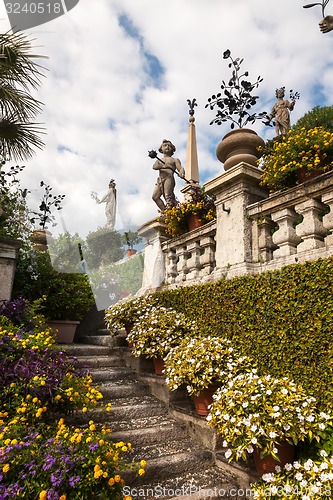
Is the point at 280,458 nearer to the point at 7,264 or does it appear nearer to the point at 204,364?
the point at 204,364

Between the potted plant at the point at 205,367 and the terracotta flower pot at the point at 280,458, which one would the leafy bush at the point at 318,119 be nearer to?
the potted plant at the point at 205,367

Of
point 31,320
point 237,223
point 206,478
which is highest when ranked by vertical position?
point 237,223

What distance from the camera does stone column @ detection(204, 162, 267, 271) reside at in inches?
178

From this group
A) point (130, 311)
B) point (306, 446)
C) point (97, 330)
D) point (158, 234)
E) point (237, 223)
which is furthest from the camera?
point (97, 330)

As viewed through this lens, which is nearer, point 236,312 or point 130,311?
point 236,312

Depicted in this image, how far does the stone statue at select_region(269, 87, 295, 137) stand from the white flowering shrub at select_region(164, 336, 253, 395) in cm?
633

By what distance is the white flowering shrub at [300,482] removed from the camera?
2.31 m

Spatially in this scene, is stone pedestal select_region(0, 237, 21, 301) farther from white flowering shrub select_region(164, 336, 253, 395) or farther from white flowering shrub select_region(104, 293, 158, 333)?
white flowering shrub select_region(164, 336, 253, 395)

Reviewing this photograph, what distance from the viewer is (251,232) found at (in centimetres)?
453

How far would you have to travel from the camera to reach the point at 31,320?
4672mm

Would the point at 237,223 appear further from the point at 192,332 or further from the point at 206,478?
the point at 206,478

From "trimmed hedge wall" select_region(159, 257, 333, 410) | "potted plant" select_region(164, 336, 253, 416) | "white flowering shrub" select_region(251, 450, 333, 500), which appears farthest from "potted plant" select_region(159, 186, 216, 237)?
"white flowering shrub" select_region(251, 450, 333, 500)

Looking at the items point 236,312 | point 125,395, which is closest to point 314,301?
point 236,312

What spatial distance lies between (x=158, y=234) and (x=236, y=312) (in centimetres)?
316
